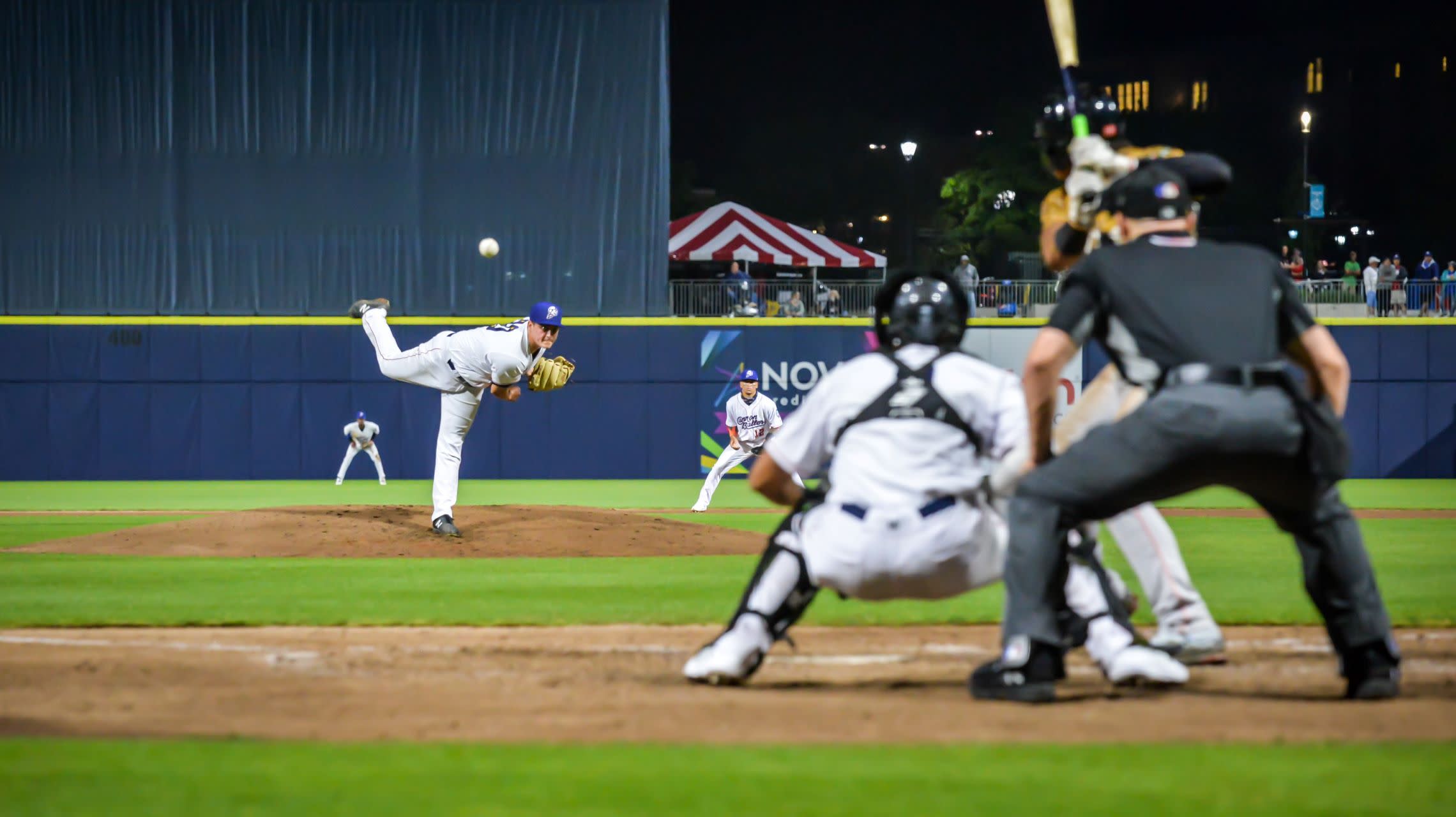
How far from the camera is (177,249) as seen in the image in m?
27.0

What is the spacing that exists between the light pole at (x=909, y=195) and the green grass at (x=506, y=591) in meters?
6.00

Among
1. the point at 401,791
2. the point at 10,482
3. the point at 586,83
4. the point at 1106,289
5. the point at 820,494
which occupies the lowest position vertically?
the point at 10,482

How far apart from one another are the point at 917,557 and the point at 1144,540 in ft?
A: 4.59

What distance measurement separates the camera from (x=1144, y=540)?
Answer: 18.8 feet

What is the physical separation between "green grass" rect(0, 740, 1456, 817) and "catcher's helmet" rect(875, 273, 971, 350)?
5.14ft

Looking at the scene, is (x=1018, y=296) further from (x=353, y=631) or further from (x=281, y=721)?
(x=281, y=721)

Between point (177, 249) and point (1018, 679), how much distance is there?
2526cm

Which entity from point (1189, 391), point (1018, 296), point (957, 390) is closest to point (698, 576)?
point (957, 390)

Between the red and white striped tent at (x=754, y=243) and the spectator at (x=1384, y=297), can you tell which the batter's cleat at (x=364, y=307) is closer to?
the red and white striped tent at (x=754, y=243)

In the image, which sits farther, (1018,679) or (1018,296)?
(1018,296)

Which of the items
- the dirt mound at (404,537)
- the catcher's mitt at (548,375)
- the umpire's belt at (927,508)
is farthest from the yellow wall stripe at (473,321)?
the umpire's belt at (927,508)

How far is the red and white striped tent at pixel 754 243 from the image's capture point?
31.5m

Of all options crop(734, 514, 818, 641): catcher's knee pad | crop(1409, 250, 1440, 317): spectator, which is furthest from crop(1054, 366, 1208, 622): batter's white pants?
crop(1409, 250, 1440, 317): spectator

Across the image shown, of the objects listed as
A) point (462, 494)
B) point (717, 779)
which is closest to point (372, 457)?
point (462, 494)
